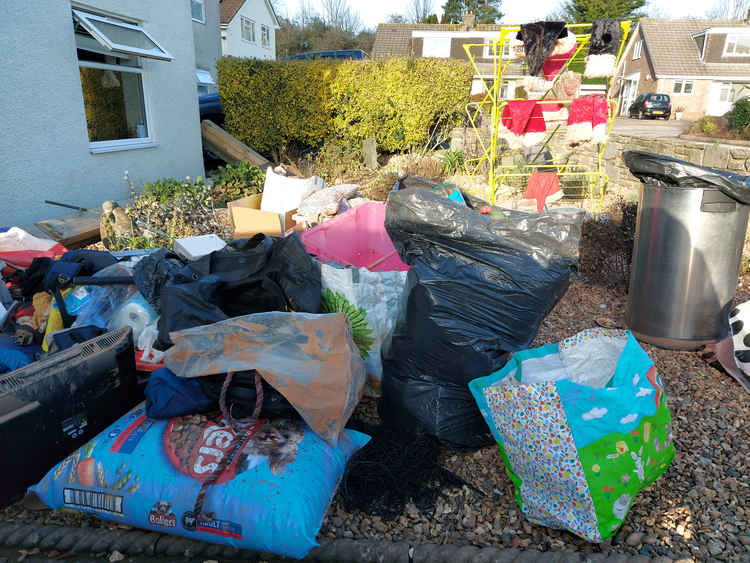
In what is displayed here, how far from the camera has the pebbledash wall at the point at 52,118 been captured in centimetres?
496

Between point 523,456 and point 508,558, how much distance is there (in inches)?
13.1

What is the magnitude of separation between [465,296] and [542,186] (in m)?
4.55

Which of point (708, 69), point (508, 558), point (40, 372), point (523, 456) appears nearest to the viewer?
point (508, 558)

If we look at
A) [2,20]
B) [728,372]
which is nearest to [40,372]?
[728,372]

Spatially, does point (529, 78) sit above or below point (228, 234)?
above

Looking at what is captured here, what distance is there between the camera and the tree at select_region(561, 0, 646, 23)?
36.1m

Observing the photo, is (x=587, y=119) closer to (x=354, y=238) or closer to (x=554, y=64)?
(x=554, y=64)

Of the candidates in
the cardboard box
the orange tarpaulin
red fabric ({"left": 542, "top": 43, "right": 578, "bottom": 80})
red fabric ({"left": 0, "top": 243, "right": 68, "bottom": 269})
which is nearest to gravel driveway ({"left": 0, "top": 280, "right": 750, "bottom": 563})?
the orange tarpaulin

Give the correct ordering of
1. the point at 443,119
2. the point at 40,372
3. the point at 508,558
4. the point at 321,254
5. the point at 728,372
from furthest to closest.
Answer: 1. the point at 443,119
2. the point at 321,254
3. the point at 728,372
4. the point at 40,372
5. the point at 508,558

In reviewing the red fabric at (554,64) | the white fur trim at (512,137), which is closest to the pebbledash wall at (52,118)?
the white fur trim at (512,137)

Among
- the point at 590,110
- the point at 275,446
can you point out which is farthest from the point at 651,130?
the point at 275,446

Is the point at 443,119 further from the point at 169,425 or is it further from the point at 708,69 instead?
the point at 708,69

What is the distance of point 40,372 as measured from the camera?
198 cm

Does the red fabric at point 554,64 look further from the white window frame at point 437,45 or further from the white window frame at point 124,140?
the white window frame at point 437,45
